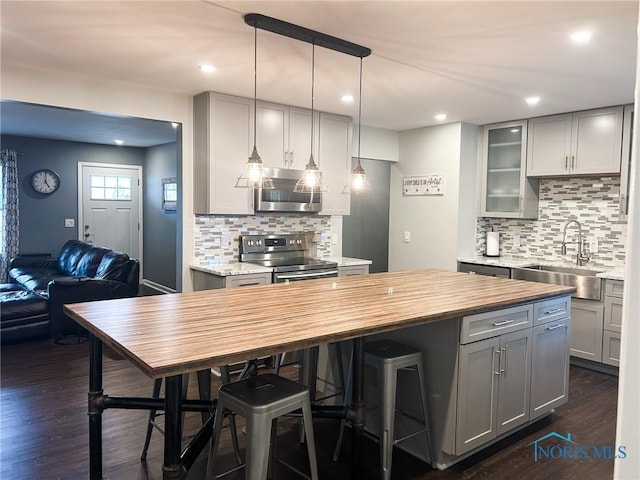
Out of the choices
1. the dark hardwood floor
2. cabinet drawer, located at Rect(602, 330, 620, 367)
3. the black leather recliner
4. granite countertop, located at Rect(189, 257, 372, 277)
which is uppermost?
granite countertop, located at Rect(189, 257, 372, 277)

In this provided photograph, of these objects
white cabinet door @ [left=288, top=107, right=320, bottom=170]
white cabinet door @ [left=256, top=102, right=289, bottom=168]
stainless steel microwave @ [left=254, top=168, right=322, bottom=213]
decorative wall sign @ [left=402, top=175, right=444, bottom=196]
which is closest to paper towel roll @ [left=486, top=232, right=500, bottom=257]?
decorative wall sign @ [left=402, top=175, right=444, bottom=196]

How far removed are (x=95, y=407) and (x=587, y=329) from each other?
4.01m

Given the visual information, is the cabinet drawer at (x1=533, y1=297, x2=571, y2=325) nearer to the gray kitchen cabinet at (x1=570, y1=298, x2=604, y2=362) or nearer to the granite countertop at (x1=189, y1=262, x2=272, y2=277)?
the gray kitchen cabinet at (x1=570, y1=298, x2=604, y2=362)

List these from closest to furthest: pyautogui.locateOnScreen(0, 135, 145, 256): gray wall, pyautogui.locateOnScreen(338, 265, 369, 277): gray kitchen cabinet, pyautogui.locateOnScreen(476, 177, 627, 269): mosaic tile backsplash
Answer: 1. pyautogui.locateOnScreen(476, 177, 627, 269): mosaic tile backsplash
2. pyautogui.locateOnScreen(338, 265, 369, 277): gray kitchen cabinet
3. pyautogui.locateOnScreen(0, 135, 145, 256): gray wall

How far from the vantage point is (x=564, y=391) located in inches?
124

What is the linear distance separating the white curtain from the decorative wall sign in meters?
5.64

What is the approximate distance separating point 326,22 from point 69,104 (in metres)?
2.25

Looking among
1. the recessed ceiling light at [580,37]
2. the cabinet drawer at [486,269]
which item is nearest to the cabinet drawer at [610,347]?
the cabinet drawer at [486,269]

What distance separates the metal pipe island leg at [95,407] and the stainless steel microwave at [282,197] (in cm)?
233

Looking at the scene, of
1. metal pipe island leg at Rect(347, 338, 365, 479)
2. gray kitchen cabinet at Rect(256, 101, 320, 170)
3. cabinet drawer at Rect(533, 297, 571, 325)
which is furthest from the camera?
gray kitchen cabinet at Rect(256, 101, 320, 170)

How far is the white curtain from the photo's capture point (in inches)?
266

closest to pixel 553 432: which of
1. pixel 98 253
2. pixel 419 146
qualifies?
pixel 419 146

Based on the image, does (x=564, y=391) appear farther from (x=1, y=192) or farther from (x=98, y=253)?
(x=1, y=192)

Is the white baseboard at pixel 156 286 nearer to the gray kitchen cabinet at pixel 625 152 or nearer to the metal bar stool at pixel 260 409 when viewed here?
the metal bar stool at pixel 260 409
